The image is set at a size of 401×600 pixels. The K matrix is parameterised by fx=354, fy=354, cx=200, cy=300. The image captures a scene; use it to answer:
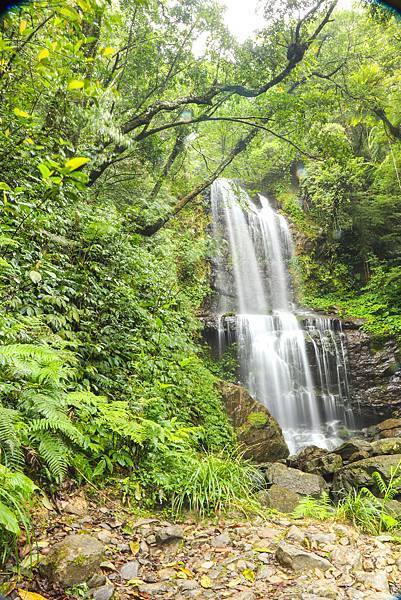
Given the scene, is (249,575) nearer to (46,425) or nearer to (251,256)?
(46,425)

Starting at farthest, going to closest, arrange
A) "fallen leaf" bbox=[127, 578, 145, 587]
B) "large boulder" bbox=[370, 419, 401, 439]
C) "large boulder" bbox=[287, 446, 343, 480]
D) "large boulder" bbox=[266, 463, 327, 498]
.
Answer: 1. "large boulder" bbox=[370, 419, 401, 439]
2. "large boulder" bbox=[287, 446, 343, 480]
3. "large boulder" bbox=[266, 463, 327, 498]
4. "fallen leaf" bbox=[127, 578, 145, 587]

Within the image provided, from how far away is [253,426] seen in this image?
7.27 metres

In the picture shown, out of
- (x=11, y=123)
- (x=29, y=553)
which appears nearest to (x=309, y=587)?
(x=29, y=553)

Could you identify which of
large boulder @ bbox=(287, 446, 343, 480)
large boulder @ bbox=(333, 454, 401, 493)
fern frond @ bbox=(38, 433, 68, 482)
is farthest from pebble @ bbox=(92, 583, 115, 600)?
large boulder @ bbox=(287, 446, 343, 480)

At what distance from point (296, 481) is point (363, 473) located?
3.80 feet

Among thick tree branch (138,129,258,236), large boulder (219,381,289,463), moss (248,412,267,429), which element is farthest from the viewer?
thick tree branch (138,129,258,236)

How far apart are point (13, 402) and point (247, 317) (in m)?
10.1

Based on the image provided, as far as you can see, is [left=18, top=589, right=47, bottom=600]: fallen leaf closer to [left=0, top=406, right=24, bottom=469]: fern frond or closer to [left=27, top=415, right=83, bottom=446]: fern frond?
[left=0, top=406, right=24, bottom=469]: fern frond

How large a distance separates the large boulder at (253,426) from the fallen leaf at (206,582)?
488cm

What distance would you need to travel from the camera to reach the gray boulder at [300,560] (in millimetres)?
2211

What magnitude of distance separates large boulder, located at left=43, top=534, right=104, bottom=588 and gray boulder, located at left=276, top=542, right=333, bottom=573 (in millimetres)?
1154

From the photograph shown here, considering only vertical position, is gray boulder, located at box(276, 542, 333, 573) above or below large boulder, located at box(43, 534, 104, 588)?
below

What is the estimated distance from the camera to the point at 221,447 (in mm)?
5562

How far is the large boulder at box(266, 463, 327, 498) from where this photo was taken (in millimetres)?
4946
